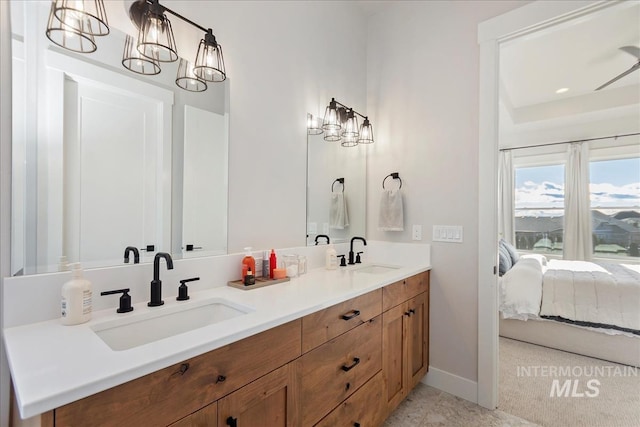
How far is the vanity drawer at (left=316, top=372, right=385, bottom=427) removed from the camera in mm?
1327

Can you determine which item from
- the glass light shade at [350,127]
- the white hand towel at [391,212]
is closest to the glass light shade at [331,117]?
the glass light shade at [350,127]

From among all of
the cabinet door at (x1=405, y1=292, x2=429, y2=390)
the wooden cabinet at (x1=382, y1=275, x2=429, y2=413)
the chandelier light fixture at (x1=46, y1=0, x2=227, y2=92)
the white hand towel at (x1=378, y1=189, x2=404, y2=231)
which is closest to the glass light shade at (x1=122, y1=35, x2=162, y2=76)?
the chandelier light fixture at (x1=46, y1=0, x2=227, y2=92)

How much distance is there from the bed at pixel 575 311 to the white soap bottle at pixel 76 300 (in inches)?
129

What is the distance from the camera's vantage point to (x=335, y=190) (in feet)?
7.66

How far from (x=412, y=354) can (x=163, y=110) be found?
2.00 meters

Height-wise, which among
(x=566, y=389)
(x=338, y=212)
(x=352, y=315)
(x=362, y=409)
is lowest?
(x=566, y=389)

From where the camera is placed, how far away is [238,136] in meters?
1.67

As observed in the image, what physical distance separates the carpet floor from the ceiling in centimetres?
239

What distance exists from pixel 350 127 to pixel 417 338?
1.60m

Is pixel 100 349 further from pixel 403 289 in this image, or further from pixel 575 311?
pixel 575 311

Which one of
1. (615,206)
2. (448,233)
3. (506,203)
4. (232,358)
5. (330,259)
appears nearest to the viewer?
(232,358)

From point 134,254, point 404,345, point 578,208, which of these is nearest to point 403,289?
point 404,345

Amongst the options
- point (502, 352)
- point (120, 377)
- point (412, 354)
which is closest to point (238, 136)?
point (120, 377)

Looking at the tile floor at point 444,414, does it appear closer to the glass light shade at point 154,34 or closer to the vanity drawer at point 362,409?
the vanity drawer at point 362,409
